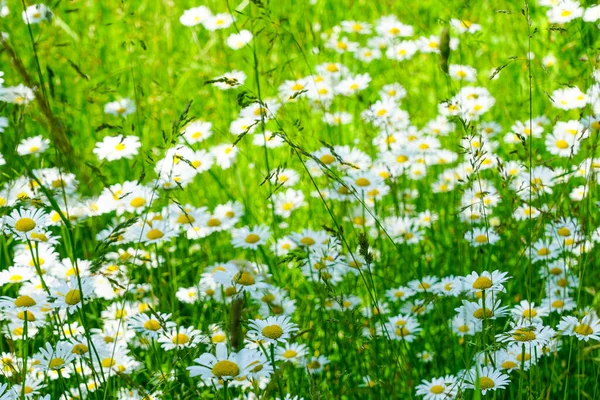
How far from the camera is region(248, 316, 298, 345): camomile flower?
159 cm

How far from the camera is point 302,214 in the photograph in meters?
3.02

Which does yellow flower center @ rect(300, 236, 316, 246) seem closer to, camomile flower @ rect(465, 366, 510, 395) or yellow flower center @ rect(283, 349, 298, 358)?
yellow flower center @ rect(283, 349, 298, 358)

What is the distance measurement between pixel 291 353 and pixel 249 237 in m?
0.54

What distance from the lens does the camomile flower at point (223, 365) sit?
145 cm

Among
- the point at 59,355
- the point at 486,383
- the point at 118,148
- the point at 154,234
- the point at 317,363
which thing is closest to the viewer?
the point at 486,383

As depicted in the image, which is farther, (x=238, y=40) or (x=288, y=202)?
(x=238, y=40)

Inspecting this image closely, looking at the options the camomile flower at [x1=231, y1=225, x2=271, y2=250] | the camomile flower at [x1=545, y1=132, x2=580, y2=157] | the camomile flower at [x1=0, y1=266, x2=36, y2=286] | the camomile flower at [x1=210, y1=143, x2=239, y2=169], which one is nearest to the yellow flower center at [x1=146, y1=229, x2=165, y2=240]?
the camomile flower at [x1=231, y1=225, x2=271, y2=250]

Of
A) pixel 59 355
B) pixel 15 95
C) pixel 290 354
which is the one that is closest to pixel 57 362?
pixel 59 355

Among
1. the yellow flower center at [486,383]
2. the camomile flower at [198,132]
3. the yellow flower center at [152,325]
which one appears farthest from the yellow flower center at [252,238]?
the yellow flower center at [486,383]

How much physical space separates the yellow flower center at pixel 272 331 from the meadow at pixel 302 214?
1 centimetres

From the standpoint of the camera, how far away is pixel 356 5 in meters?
4.35

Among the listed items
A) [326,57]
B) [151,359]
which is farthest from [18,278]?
[326,57]

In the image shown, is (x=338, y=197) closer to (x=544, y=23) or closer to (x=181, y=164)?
(x=181, y=164)

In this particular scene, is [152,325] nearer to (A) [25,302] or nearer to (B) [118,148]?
(A) [25,302]
